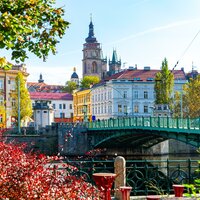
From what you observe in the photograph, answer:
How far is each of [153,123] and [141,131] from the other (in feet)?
9.47

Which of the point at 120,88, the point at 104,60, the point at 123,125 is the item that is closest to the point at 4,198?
the point at 123,125

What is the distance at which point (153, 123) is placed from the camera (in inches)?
1389

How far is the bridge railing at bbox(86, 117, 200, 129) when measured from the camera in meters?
27.9

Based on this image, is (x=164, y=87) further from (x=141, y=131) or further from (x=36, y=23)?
(x=36, y=23)

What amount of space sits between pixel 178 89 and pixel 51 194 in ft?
248

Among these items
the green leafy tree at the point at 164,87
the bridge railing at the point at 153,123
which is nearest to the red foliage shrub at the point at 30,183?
the bridge railing at the point at 153,123

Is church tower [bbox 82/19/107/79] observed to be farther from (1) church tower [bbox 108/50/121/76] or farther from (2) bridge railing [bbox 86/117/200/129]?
(2) bridge railing [bbox 86/117/200/129]

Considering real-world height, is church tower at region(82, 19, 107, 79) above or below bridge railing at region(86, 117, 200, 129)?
above

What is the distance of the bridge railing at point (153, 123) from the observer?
27859 millimetres

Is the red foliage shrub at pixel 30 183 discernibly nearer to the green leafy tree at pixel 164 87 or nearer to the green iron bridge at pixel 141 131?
the green iron bridge at pixel 141 131

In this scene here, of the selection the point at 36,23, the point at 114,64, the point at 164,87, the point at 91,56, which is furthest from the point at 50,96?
the point at 36,23

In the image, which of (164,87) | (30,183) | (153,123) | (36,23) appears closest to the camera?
(30,183)

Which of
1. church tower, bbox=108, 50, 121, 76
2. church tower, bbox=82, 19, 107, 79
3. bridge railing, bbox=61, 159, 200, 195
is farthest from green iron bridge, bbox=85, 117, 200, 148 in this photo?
church tower, bbox=108, 50, 121, 76

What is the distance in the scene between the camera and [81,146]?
169ft
